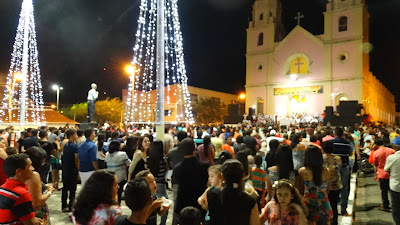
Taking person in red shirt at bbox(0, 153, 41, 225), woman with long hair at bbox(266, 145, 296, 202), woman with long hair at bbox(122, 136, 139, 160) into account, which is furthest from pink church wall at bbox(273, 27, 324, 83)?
person in red shirt at bbox(0, 153, 41, 225)

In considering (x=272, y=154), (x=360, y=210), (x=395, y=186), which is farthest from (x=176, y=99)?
(x=395, y=186)

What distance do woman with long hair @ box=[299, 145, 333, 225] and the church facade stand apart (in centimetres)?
3110

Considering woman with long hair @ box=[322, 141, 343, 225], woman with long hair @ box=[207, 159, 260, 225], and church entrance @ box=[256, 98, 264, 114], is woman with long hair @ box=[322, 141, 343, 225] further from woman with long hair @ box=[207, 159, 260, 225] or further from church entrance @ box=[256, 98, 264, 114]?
church entrance @ box=[256, 98, 264, 114]

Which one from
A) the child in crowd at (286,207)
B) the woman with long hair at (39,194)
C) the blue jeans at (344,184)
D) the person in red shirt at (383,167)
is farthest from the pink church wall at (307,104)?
the woman with long hair at (39,194)

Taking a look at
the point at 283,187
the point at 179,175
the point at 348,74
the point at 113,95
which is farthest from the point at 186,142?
the point at 113,95

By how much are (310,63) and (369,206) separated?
30.2 metres

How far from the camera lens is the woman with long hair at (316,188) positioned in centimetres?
401

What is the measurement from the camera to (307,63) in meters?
36.0

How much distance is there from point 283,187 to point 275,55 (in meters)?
36.5

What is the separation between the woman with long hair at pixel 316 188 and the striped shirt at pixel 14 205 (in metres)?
3.16

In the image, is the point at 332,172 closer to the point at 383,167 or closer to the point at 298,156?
the point at 298,156

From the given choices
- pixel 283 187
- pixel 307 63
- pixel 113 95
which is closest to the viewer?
pixel 283 187

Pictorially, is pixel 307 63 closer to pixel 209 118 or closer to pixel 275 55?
pixel 275 55

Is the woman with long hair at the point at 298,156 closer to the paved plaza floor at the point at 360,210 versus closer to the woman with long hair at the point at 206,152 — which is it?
the paved plaza floor at the point at 360,210
